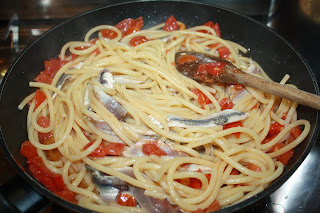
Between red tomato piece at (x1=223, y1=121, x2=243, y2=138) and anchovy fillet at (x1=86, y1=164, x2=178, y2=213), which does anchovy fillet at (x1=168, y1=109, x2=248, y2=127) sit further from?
anchovy fillet at (x1=86, y1=164, x2=178, y2=213)

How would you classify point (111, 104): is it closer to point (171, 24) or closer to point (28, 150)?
point (28, 150)

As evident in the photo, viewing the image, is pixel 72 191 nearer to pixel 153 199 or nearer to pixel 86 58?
pixel 153 199

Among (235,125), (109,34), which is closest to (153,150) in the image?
(235,125)

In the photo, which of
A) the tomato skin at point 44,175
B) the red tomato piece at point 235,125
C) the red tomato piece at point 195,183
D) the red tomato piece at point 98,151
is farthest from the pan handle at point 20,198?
the red tomato piece at point 235,125

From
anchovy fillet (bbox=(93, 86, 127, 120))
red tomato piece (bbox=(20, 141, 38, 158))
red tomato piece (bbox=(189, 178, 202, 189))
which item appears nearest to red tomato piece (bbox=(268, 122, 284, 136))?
red tomato piece (bbox=(189, 178, 202, 189))

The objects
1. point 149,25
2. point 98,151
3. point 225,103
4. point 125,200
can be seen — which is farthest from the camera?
point 149,25

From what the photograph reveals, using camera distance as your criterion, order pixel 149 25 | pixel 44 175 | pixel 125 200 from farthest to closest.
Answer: pixel 149 25 < pixel 44 175 < pixel 125 200
